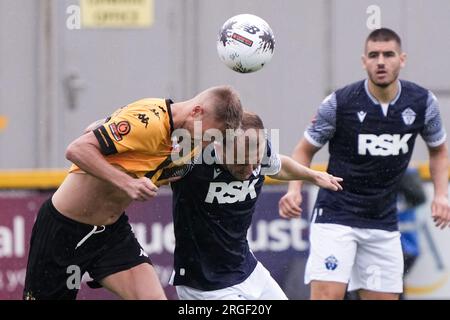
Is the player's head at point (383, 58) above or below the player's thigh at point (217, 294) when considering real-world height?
above

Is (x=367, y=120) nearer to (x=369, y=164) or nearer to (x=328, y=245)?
(x=369, y=164)

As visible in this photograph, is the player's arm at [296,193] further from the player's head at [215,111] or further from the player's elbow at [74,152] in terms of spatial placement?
the player's elbow at [74,152]

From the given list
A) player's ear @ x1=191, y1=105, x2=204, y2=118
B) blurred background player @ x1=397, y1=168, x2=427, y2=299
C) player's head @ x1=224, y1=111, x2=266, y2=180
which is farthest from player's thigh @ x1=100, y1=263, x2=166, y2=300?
blurred background player @ x1=397, y1=168, x2=427, y2=299

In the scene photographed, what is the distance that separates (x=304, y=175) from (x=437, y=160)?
1.66 meters

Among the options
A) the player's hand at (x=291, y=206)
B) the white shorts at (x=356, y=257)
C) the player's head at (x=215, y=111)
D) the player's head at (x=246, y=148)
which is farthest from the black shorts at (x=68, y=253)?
the white shorts at (x=356, y=257)

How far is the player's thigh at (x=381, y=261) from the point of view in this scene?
8.92m

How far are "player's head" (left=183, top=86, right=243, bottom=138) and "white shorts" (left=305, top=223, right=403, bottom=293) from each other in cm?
203

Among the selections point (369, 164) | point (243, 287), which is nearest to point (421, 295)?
point (369, 164)

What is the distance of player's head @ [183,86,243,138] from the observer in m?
6.97

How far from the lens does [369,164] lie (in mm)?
8797

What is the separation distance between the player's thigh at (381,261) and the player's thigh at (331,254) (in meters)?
0.13

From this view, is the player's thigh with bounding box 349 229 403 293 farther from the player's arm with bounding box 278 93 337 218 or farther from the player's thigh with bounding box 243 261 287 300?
the player's thigh with bounding box 243 261 287 300

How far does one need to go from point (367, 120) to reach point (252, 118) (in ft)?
5.58

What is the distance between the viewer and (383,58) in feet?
28.8
